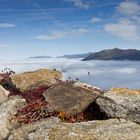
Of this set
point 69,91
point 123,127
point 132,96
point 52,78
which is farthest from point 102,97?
point 52,78

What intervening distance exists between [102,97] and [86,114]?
1.26m

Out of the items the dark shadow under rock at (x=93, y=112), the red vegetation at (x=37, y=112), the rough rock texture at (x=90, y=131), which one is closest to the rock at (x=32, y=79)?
the red vegetation at (x=37, y=112)

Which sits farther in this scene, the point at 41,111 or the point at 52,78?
the point at 52,78

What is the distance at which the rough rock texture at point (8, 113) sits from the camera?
1476cm

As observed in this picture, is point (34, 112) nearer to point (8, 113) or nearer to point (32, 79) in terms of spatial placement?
point (8, 113)

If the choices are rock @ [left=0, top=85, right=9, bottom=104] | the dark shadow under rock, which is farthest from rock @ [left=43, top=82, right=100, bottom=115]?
rock @ [left=0, top=85, right=9, bottom=104]

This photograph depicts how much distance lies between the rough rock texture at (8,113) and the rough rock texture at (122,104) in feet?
11.7

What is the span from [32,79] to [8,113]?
3.95 m

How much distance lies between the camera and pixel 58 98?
1599 centimetres

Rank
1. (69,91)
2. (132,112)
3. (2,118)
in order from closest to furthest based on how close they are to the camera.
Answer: (132,112) → (2,118) → (69,91)

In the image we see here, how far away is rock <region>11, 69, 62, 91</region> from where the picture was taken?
744 inches

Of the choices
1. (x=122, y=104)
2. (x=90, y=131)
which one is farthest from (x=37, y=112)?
(x=90, y=131)

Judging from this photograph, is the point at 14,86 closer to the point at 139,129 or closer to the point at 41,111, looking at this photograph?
the point at 41,111

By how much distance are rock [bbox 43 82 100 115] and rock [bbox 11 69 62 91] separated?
2.28m
